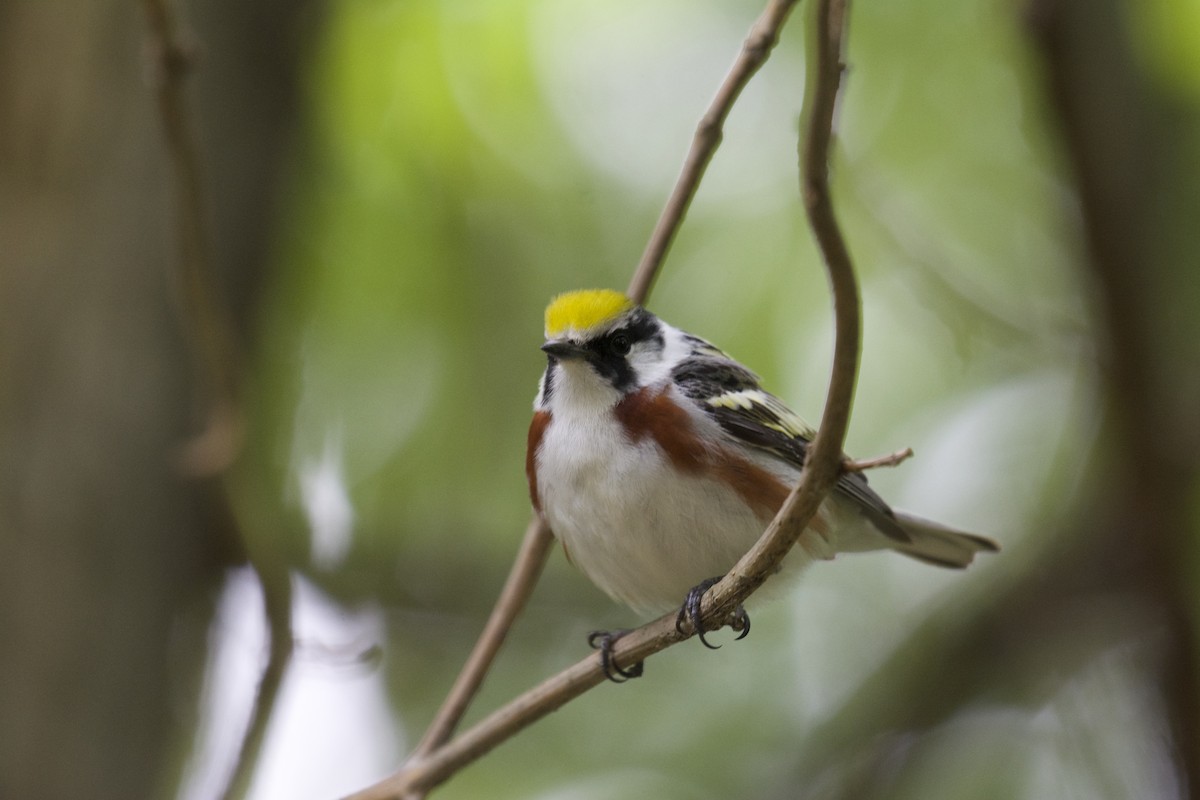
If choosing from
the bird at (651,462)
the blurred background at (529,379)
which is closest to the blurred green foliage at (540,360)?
the blurred background at (529,379)

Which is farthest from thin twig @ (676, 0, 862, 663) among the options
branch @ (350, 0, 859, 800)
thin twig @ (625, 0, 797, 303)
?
thin twig @ (625, 0, 797, 303)

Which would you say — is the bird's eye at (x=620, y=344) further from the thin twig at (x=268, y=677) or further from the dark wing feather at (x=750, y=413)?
the thin twig at (x=268, y=677)

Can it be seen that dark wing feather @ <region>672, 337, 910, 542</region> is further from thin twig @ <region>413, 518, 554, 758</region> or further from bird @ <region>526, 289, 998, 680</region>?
thin twig @ <region>413, 518, 554, 758</region>

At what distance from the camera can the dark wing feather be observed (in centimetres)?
331

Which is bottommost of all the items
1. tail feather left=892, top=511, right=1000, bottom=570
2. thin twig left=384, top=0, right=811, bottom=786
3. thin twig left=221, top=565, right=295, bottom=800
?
thin twig left=221, top=565, right=295, bottom=800

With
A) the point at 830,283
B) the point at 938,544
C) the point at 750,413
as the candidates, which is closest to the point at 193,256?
the point at 750,413

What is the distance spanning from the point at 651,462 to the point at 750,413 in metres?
0.41

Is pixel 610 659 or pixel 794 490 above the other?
pixel 794 490

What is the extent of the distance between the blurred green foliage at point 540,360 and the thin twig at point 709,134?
6.45ft

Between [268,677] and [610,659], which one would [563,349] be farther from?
[268,677]

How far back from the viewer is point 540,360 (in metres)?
5.27

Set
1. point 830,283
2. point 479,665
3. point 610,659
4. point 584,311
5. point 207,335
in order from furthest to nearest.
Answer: point 207,335, point 584,311, point 479,665, point 610,659, point 830,283

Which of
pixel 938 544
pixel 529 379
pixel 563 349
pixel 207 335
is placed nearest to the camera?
pixel 563 349

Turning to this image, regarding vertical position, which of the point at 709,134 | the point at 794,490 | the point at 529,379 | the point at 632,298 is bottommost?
the point at 529,379
